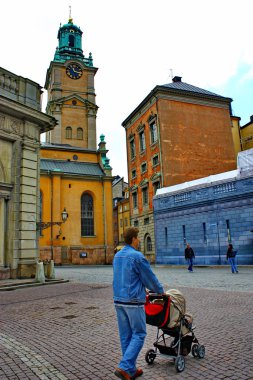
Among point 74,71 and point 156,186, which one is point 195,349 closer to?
point 156,186

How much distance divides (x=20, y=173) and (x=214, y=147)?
80.8 feet

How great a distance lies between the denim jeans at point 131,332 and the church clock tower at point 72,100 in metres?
43.4

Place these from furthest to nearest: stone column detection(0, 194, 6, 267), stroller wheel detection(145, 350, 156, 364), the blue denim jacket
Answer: stone column detection(0, 194, 6, 267), stroller wheel detection(145, 350, 156, 364), the blue denim jacket

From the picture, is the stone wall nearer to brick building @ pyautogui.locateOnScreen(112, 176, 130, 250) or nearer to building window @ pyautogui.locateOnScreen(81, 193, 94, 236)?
building window @ pyautogui.locateOnScreen(81, 193, 94, 236)

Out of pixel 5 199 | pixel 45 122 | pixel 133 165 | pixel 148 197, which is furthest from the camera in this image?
pixel 133 165

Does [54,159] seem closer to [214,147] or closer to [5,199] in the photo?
[214,147]

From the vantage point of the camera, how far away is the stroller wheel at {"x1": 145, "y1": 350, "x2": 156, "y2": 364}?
175 inches

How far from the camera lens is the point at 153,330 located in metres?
6.55

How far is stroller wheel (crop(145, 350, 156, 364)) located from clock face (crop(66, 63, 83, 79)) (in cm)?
4953

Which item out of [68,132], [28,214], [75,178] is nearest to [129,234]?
[28,214]

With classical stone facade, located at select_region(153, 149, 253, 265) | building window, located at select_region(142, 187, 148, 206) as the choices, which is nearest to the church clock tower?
building window, located at select_region(142, 187, 148, 206)

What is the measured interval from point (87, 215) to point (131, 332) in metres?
35.4

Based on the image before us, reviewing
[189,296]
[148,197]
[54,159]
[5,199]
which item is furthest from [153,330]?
[54,159]

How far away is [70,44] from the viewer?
5547 centimetres
